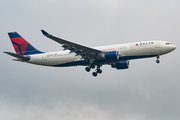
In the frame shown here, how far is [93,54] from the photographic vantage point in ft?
143

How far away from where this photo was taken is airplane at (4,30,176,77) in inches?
1660

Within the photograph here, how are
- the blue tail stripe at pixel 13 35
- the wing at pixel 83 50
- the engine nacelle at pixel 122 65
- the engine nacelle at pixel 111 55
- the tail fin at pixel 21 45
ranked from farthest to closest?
the blue tail stripe at pixel 13 35 < the tail fin at pixel 21 45 < the engine nacelle at pixel 122 65 < the wing at pixel 83 50 < the engine nacelle at pixel 111 55

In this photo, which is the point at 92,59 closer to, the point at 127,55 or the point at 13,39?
the point at 127,55

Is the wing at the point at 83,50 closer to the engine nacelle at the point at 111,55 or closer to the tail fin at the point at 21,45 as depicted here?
the engine nacelle at the point at 111,55

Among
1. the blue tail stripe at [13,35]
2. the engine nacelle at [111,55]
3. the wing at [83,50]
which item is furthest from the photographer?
the blue tail stripe at [13,35]

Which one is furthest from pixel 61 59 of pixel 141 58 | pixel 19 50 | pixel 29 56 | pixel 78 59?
pixel 141 58

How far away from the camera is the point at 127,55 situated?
139ft

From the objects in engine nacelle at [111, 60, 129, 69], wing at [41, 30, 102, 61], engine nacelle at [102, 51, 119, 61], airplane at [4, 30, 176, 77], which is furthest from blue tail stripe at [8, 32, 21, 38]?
engine nacelle at [111, 60, 129, 69]

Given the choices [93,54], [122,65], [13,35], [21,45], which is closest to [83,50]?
[93,54]

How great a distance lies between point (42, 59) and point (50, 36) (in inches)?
401

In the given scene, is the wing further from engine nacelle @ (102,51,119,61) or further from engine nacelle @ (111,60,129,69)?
engine nacelle @ (111,60,129,69)

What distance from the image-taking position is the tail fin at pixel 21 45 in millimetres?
50125

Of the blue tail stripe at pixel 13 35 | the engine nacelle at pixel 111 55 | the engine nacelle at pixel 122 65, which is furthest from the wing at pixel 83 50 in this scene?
the blue tail stripe at pixel 13 35

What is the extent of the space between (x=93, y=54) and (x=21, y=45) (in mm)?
15714
